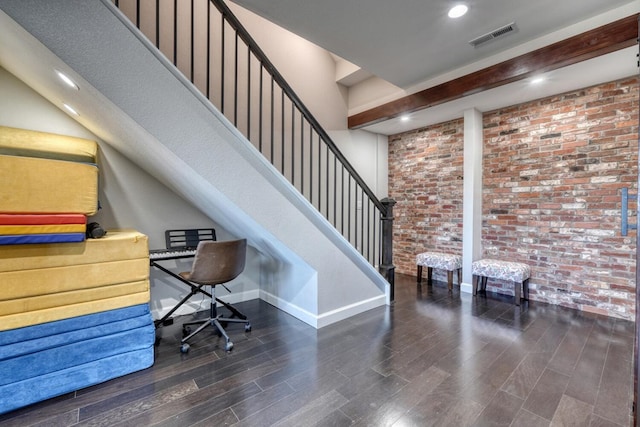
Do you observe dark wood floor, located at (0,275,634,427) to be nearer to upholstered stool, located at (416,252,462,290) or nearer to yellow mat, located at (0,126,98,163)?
upholstered stool, located at (416,252,462,290)

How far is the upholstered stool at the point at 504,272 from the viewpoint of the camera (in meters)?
3.44

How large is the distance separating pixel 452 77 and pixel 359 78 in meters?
1.71

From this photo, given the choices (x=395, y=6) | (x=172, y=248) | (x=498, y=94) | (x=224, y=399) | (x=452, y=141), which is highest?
(x=395, y=6)

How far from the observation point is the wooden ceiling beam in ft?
7.64

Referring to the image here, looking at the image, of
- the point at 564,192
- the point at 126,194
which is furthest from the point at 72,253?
the point at 564,192

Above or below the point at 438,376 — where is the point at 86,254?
above

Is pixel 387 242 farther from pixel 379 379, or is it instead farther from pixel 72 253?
pixel 72 253

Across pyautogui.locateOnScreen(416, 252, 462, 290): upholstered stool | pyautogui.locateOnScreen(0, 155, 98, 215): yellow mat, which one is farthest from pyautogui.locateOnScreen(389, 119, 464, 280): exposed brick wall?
pyautogui.locateOnScreen(0, 155, 98, 215): yellow mat

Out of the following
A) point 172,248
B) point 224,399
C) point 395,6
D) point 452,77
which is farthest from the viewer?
point 452,77

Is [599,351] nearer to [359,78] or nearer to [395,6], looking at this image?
[395,6]

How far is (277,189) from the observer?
2.43 metres

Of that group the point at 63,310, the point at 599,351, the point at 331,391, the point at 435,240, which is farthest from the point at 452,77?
the point at 63,310

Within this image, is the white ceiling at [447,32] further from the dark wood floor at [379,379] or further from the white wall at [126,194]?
the dark wood floor at [379,379]

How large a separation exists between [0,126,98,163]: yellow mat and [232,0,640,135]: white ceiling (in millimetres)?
1951
